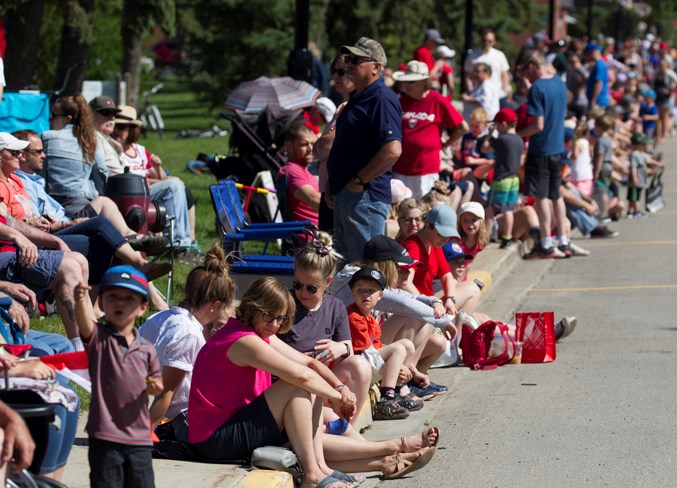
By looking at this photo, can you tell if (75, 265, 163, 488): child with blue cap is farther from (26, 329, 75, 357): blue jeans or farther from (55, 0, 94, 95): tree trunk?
(55, 0, 94, 95): tree trunk

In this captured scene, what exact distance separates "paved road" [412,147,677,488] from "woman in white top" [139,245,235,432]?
4.36ft

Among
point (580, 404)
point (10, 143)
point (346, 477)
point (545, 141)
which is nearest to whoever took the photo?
point (346, 477)

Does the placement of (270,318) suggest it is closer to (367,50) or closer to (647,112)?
(367,50)

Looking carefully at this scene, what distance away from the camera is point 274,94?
1397 cm

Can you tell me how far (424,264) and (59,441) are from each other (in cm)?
450

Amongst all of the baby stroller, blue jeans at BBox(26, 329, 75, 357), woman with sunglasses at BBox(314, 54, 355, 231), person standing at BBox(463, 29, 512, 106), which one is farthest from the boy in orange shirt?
person standing at BBox(463, 29, 512, 106)

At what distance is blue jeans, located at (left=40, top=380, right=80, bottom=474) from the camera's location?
204 inches

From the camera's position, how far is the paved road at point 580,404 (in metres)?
6.75

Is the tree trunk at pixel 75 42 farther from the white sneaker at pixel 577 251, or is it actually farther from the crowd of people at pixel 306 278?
the white sneaker at pixel 577 251

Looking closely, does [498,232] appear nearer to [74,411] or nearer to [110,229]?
[110,229]

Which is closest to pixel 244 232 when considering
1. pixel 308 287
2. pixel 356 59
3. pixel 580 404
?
pixel 356 59

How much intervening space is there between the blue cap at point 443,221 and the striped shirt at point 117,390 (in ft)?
14.0

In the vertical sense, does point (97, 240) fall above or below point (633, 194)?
above

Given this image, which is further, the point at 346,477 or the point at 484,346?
the point at 484,346
